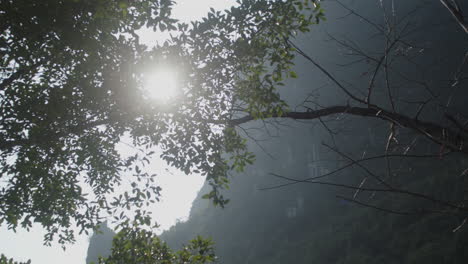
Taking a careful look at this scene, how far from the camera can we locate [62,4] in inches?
145

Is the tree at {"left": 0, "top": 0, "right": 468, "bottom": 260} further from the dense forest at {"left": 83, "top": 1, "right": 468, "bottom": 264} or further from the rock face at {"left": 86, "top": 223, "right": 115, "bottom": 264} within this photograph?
the rock face at {"left": 86, "top": 223, "right": 115, "bottom": 264}

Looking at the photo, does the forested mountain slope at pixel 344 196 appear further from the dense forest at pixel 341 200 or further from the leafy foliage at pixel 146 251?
the leafy foliage at pixel 146 251

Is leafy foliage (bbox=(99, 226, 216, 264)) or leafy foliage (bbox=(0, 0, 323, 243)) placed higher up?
leafy foliage (bbox=(0, 0, 323, 243))

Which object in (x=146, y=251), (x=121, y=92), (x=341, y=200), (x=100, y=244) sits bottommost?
(x=146, y=251)

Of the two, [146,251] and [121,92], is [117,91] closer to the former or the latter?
[121,92]

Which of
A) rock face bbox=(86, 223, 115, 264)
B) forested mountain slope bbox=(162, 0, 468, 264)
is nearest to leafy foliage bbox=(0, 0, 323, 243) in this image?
forested mountain slope bbox=(162, 0, 468, 264)

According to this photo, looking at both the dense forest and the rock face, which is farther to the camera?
the rock face

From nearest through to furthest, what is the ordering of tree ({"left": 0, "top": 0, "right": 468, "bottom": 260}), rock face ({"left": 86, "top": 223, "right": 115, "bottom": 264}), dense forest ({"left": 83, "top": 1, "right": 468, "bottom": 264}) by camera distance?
tree ({"left": 0, "top": 0, "right": 468, "bottom": 260})
dense forest ({"left": 83, "top": 1, "right": 468, "bottom": 264})
rock face ({"left": 86, "top": 223, "right": 115, "bottom": 264})

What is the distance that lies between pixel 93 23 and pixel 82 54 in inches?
21.9

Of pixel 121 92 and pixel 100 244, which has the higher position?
pixel 100 244

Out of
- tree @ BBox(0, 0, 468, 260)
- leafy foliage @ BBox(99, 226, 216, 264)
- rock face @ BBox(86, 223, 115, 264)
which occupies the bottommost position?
leafy foliage @ BBox(99, 226, 216, 264)

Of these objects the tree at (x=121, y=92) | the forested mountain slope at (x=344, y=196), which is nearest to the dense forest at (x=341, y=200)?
the forested mountain slope at (x=344, y=196)

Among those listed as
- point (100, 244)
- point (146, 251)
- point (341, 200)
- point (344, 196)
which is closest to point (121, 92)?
point (146, 251)

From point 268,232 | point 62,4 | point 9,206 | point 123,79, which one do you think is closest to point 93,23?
point 62,4
